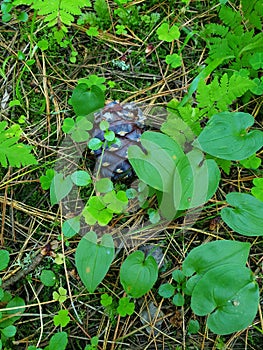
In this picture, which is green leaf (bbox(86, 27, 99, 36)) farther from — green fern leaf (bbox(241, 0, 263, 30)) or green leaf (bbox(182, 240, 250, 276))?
green leaf (bbox(182, 240, 250, 276))

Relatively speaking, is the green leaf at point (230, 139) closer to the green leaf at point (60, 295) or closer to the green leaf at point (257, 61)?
the green leaf at point (257, 61)

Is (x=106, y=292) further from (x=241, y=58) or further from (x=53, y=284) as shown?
(x=241, y=58)

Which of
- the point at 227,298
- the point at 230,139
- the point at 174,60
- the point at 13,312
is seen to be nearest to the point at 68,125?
the point at 174,60

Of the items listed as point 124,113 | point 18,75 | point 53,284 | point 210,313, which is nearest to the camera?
point 210,313

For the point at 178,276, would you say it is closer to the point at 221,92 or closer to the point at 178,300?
the point at 178,300

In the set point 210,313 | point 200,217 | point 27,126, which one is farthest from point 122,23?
point 210,313
